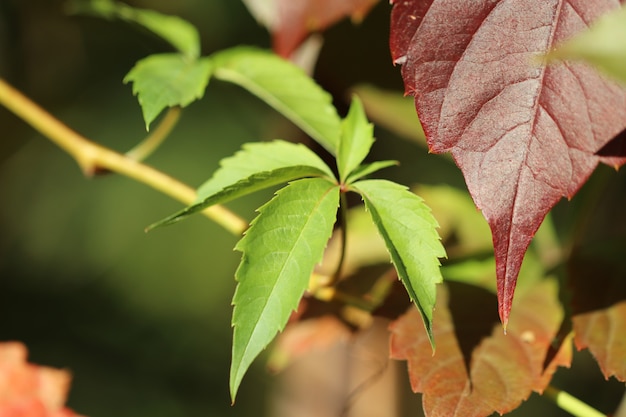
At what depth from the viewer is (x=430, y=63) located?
0.40 meters

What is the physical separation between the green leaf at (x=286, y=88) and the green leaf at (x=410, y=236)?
3.7 inches

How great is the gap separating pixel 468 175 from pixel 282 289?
0.42ft

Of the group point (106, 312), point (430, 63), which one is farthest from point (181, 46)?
point (106, 312)

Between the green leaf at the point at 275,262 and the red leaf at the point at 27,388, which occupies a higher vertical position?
the green leaf at the point at 275,262

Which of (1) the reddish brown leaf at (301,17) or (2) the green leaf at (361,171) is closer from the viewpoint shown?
(2) the green leaf at (361,171)

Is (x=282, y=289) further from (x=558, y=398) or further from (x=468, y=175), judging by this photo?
(x=558, y=398)

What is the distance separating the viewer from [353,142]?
51 cm

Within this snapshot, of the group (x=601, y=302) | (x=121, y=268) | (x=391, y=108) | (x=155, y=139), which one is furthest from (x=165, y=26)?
(x=121, y=268)

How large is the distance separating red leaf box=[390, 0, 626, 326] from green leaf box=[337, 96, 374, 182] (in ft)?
0.32

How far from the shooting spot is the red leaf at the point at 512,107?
37 cm

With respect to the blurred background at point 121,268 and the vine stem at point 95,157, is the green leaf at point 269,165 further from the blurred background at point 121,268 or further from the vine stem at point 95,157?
the blurred background at point 121,268

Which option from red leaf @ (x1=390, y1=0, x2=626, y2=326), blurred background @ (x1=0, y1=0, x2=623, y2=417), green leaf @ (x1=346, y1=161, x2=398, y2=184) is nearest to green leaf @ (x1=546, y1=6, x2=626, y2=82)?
red leaf @ (x1=390, y1=0, x2=626, y2=326)

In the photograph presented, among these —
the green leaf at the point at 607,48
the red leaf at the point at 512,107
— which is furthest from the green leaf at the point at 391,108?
the green leaf at the point at 607,48

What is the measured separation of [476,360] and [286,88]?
283mm
